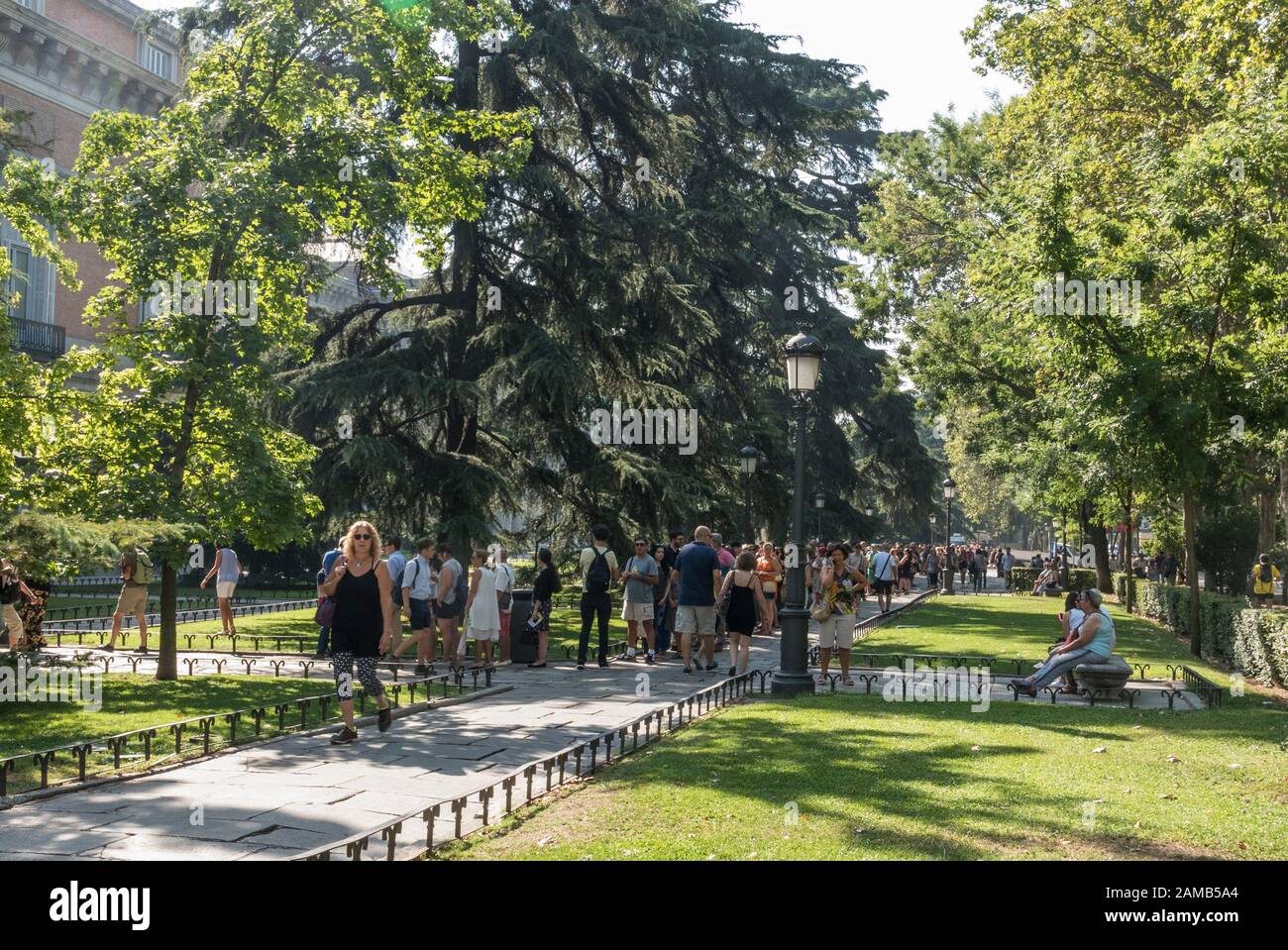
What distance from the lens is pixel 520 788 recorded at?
820 centimetres

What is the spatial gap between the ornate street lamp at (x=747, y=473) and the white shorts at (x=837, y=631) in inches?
368

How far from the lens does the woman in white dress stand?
50.5 feet

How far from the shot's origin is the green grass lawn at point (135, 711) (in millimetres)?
9094

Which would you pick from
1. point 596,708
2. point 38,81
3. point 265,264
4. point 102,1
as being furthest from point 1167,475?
point 102,1

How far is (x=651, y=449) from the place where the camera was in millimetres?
23234

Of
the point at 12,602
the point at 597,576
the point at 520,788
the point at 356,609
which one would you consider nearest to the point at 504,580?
the point at 597,576

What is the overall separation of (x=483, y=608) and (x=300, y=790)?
754 centimetres

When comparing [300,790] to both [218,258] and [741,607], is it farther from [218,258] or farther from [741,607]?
[218,258]

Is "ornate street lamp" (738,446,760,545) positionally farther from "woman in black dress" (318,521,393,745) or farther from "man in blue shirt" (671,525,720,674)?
"woman in black dress" (318,521,393,745)

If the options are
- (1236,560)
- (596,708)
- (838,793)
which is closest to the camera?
(838,793)

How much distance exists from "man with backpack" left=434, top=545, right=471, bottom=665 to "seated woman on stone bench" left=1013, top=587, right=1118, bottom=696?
24.9ft

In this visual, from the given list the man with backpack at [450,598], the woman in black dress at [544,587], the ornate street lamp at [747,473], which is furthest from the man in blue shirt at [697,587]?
the ornate street lamp at [747,473]
